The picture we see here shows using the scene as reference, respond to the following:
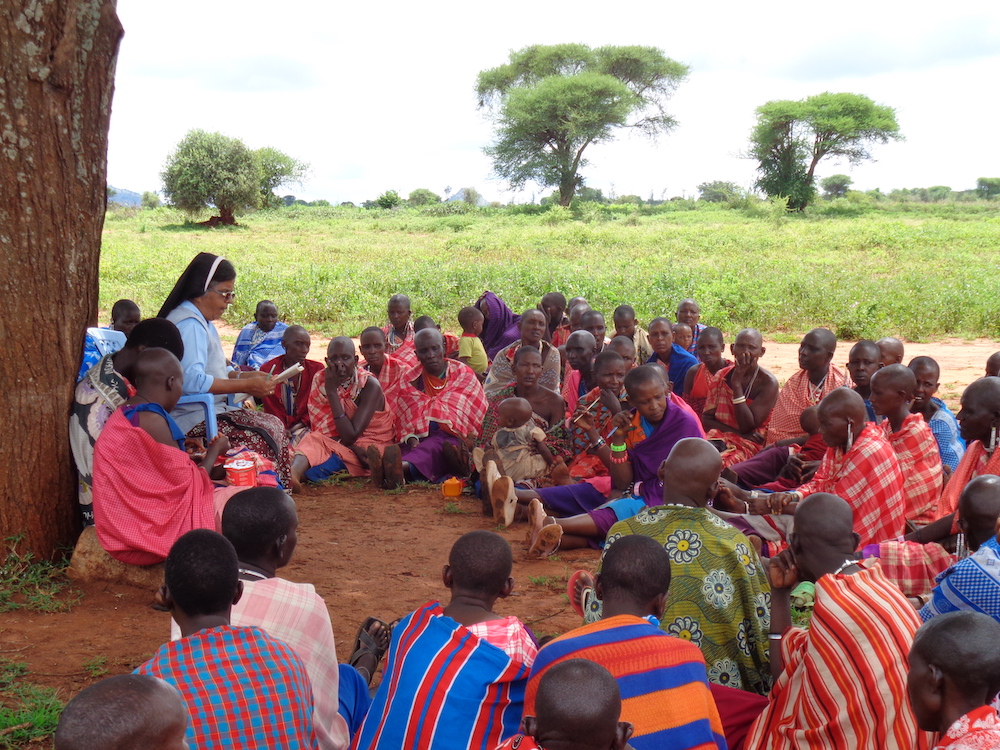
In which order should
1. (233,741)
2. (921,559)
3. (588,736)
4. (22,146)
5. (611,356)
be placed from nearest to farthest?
(588,736) < (233,741) < (921,559) < (22,146) < (611,356)

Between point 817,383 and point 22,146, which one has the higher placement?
point 22,146

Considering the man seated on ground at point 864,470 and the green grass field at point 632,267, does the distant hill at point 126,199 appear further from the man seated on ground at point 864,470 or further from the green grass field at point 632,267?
the man seated on ground at point 864,470

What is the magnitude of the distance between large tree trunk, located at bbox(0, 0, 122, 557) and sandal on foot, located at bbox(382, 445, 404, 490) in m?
2.25

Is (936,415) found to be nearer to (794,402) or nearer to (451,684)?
(794,402)

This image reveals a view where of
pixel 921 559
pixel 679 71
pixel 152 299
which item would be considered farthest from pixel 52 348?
pixel 679 71

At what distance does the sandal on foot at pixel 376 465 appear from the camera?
655 cm

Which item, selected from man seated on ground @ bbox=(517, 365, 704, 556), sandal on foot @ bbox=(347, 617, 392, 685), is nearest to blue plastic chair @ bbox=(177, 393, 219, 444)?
man seated on ground @ bbox=(517, 365, 704, 556)

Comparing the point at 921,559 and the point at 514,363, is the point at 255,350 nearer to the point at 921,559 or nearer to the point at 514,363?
the point at 514,363

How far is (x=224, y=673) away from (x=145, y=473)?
247 centimetres

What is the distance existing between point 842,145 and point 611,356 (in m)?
38.4

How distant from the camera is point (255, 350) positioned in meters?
8.47

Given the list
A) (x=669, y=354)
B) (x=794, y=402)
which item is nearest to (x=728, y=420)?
(x=794, y=402)

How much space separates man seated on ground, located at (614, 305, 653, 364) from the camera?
7.79 m

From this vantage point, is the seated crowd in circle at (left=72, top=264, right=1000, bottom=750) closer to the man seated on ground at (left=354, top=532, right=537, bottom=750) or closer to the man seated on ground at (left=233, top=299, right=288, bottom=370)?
the man seated on ground at (left=354, top=532, right=537, bottom=750)
